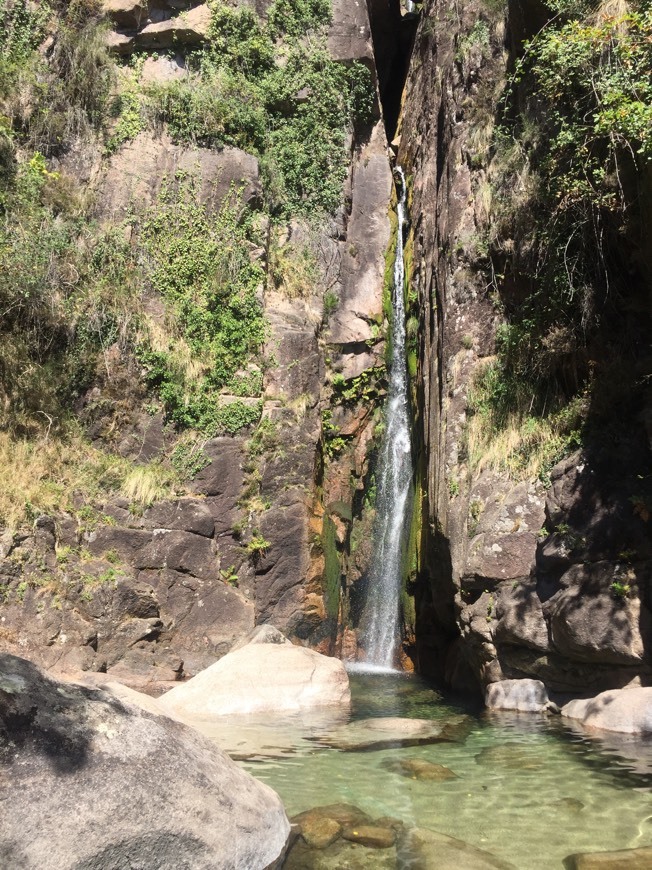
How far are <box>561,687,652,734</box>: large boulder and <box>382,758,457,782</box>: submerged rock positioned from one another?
2.09m

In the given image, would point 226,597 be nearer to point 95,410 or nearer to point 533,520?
point 95,410

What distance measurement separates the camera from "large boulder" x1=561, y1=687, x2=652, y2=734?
21.8 ft

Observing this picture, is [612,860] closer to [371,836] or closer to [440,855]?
[440,855]

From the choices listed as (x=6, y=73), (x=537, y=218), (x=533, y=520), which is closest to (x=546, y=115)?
(x=537, y=218)

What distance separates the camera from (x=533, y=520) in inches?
341

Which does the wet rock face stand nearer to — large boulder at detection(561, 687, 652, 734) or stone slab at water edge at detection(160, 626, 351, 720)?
stone slab at water edge at detection(160, 626, 351, 720)

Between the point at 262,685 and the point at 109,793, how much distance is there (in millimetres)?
5473

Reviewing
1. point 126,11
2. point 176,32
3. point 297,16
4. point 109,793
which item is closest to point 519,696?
point 109,793

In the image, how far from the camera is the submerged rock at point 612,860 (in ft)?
12.0

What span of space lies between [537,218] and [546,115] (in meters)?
1.47

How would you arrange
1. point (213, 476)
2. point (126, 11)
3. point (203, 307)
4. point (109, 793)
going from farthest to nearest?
point (126, 11) → point (203, 307) → point (213, 476) → point (109, 793)

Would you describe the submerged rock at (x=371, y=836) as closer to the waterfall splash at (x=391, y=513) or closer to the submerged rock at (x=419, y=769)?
the submerged rock at (x=419, y=769)

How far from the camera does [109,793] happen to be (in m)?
3.56

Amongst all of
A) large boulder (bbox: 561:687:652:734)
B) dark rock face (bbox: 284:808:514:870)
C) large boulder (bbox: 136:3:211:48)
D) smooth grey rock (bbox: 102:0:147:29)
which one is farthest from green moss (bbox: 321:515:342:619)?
smooth grey rock (bbox: 102:0:147:29)
